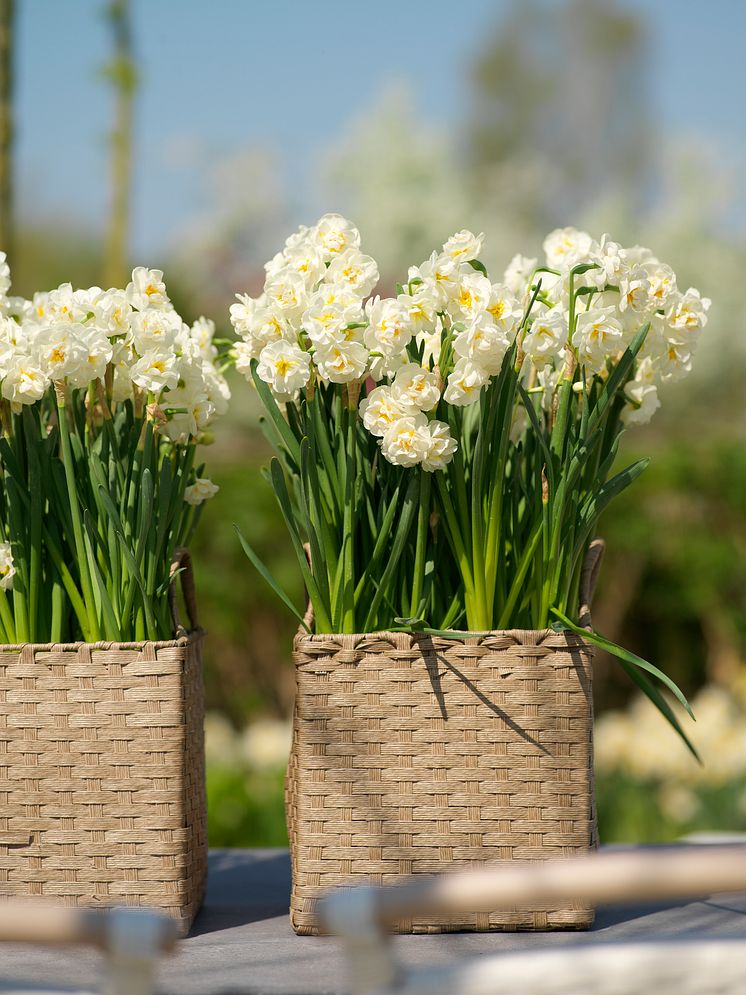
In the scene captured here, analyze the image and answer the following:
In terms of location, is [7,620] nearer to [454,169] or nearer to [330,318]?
[330,318]

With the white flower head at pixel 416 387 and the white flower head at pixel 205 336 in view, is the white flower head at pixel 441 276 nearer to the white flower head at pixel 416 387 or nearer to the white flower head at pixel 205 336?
the white flower head at pixel 416 387

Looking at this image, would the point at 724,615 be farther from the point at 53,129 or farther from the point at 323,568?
the point at 53,129

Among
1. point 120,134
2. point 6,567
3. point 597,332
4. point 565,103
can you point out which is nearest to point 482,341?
point 597,332

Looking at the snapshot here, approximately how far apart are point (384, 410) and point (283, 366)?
0.13 m

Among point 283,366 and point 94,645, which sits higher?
point 283,366

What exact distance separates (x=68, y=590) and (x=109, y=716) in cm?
17

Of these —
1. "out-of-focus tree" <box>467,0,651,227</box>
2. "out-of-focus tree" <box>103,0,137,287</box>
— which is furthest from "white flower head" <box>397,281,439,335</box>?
"out-of-focus tree" <box>467,0,651,227</box>

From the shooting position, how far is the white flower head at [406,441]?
1.14 m

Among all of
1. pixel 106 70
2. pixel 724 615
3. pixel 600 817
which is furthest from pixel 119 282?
pixel 600 817

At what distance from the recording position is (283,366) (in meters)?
1.18

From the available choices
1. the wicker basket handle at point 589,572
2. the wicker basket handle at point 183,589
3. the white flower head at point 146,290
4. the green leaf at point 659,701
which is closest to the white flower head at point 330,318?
the white flower head at point 146,290

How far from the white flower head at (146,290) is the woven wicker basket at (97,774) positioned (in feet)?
1.36

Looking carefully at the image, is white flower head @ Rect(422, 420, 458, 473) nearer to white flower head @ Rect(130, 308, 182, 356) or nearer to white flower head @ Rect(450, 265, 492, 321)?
white flower head @ Rect(450, 265, 492, 321)

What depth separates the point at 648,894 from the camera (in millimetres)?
639
